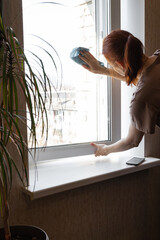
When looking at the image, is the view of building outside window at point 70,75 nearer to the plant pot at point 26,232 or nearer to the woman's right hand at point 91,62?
the woman's right hand at point 91,62

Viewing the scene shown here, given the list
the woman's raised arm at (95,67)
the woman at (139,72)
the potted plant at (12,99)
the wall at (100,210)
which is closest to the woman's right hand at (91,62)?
the woman's raised arm at (95,67)

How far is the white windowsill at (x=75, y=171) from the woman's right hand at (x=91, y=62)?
21.5 inches

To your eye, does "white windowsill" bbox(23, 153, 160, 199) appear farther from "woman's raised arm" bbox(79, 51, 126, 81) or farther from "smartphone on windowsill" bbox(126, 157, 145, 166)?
"woman's raised arm" bbox(79, 51, 126, 81)

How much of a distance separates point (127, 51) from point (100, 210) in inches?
34.5

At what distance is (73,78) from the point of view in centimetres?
164

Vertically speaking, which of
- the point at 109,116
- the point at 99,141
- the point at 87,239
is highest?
the point at 109,116

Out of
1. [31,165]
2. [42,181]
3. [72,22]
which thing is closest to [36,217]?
[42,181]

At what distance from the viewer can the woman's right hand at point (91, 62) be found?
1.56 meters

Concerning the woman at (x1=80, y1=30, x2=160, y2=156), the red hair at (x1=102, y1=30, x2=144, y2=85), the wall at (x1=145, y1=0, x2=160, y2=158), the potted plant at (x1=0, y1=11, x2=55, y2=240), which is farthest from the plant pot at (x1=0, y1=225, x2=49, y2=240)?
the wall at (x1=145, y1=0, x2=160, y2=158)

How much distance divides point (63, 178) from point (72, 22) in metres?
0.90

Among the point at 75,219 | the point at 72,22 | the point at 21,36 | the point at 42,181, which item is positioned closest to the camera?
the point at 21,36

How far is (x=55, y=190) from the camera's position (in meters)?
1.20

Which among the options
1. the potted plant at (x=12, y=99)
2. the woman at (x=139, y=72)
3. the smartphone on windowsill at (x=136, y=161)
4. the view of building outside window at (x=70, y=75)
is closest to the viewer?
the potted plant at (x=12, y=99)

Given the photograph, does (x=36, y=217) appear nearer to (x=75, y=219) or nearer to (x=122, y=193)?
(x=75, y=219)
